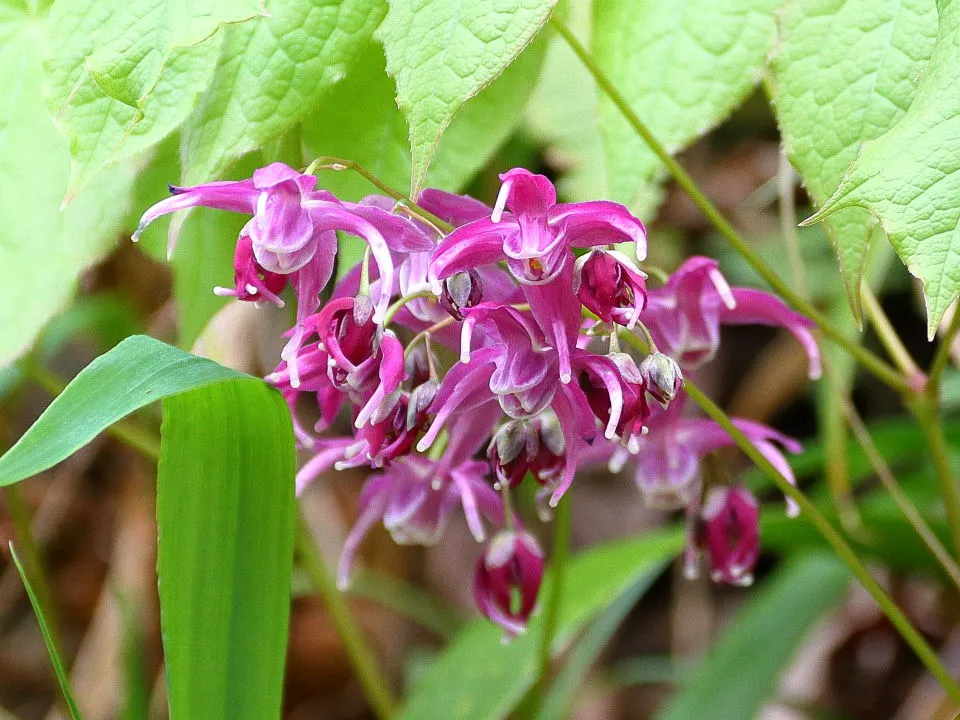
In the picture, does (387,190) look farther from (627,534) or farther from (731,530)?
(627,534)

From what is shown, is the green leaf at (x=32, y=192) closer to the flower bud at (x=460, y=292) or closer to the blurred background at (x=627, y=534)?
the flower bud at (x=460, y=292)

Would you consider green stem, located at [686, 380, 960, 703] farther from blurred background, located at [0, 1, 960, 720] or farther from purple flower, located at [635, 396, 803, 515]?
blurred background, located at [0, 1, 960, 720]

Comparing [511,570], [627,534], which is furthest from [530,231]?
[627,534]

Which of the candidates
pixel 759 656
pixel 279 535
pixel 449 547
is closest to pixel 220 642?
pixel 279 535

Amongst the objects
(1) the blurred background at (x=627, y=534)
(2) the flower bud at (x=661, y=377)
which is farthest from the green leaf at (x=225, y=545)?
(1) the blurred background at (x=627, y=534)

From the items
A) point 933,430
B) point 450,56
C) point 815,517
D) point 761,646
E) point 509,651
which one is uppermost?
point 450,56

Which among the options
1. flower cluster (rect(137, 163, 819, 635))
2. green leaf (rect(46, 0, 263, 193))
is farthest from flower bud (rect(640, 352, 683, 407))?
green leaf (rect(46, 0, 263, 193))

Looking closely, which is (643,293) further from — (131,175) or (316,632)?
(316,632)
